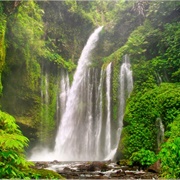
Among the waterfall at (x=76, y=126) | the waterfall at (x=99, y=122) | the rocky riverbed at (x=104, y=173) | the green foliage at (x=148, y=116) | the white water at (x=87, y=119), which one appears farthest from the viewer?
the waterfall at (x=76, y=126)

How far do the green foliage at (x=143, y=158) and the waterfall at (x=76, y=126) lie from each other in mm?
5060

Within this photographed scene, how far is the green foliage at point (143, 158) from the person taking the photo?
28.6 ft

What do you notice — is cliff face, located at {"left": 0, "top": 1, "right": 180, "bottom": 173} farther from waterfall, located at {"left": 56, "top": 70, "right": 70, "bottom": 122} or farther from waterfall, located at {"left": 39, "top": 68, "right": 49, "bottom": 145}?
waterfall, located at {"left": 56, "top": 70, "right": 70, "bottom": 122}

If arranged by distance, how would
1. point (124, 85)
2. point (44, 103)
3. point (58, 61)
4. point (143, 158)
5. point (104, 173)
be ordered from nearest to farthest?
point (104, 173) → point (143, 158) → point (124, 85) → point (44, 103) → point (58, 61)

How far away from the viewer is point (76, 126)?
1525 cm

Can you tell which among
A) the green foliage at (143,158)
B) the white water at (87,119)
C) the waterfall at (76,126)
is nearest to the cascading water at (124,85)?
the white water at (87,119)

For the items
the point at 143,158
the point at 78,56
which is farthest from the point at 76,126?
the point at 78,56

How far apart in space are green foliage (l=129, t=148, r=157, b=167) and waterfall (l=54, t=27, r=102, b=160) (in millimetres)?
5060

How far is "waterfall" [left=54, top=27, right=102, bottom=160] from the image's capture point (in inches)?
567

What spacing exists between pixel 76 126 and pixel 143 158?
689cm

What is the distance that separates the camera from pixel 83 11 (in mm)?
22516

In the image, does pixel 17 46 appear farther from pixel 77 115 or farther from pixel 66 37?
pixel 66 37

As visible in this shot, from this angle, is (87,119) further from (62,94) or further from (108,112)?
(62,94)

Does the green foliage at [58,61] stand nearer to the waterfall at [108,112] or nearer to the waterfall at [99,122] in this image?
the waterfall at [99,122]
